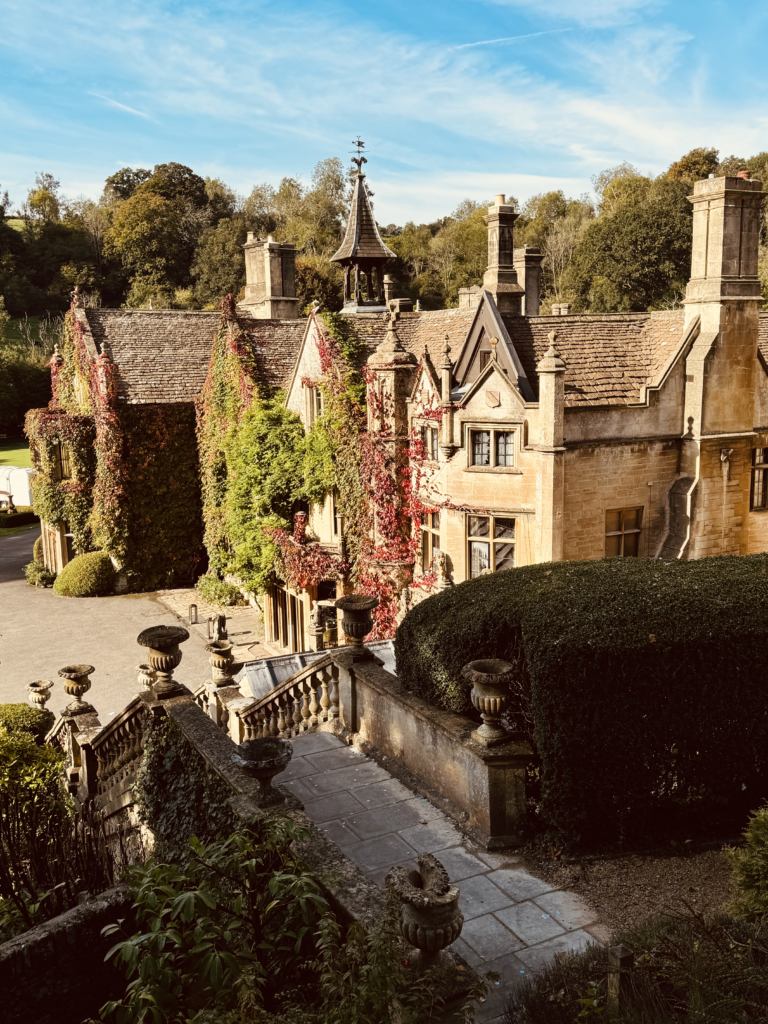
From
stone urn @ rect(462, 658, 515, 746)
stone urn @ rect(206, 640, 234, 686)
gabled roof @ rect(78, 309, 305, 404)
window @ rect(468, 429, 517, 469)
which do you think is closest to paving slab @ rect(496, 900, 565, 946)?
stone urn @ rect(462, 658, 515, 746)

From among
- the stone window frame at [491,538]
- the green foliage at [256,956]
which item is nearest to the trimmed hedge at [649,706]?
the green foliage at [256,956]

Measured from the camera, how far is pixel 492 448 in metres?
18.6

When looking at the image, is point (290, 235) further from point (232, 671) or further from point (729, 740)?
point (729, 740)

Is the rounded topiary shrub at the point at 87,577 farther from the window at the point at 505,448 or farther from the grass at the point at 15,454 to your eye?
the grass at the point at 15,454

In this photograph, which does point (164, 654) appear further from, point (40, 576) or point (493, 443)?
point (40, 576)

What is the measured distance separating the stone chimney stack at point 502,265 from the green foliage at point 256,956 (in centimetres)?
1796

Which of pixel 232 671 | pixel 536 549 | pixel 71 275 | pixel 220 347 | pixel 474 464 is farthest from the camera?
pixel 71 275

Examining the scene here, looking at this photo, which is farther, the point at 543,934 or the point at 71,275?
the point at 71,275

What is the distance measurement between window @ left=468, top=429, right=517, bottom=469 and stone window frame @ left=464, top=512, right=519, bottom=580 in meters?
1.16

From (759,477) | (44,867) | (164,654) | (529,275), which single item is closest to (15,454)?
(529,275)

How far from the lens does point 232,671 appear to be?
15.6 m

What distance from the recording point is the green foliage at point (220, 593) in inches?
1160

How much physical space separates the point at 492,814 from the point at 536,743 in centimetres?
83

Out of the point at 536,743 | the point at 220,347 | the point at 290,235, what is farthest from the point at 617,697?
the point at 290,235
